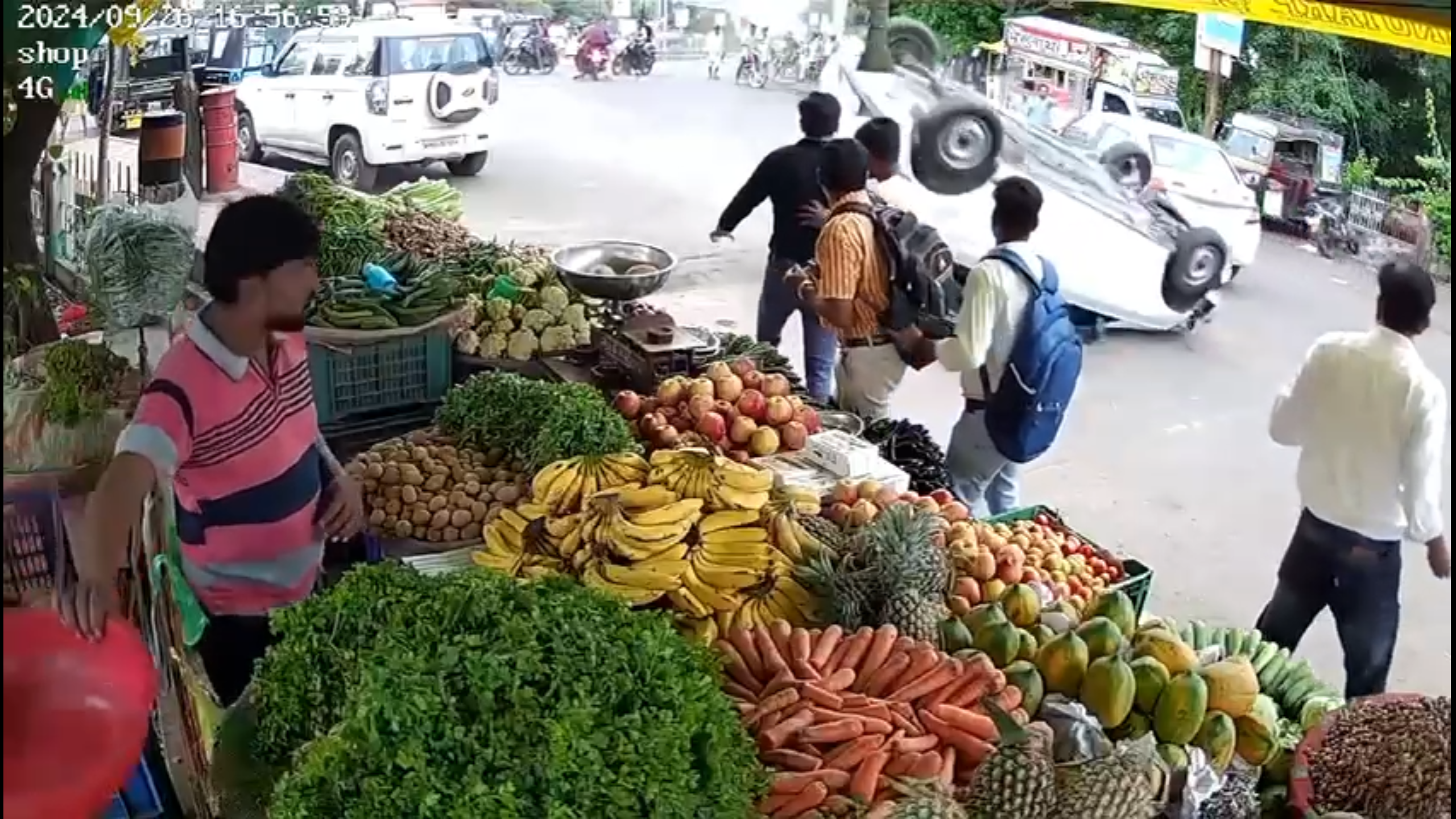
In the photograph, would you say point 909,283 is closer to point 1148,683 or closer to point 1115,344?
point 1115,344

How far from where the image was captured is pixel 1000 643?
2.89 m

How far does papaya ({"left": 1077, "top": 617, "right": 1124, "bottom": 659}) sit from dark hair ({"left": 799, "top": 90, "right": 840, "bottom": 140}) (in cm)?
350

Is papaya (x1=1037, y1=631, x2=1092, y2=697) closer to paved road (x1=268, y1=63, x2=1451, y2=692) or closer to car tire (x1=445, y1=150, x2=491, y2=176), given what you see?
paved road (x1=268, y1=63, x2=1451, y2=692)

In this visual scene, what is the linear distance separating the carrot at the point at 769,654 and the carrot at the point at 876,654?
0.15 metres

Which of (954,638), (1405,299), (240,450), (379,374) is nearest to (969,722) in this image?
(954,638)

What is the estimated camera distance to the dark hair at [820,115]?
593 centimetres

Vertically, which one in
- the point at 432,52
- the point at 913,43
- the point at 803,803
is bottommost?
the point at 803,803

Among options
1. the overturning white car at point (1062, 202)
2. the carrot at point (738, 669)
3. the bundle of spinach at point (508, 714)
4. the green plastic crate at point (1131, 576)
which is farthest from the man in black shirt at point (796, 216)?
the bundle of spinach at point (508, 714)

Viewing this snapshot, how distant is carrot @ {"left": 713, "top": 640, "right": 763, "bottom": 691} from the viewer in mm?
2688

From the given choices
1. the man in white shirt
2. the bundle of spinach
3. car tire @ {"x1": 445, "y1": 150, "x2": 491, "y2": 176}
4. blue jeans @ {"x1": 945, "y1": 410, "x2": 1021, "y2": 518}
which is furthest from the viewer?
car tire @ {"x1": 445, "y1": 150, "x2": 491, "y2": 176}

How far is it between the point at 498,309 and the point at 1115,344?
251 cm

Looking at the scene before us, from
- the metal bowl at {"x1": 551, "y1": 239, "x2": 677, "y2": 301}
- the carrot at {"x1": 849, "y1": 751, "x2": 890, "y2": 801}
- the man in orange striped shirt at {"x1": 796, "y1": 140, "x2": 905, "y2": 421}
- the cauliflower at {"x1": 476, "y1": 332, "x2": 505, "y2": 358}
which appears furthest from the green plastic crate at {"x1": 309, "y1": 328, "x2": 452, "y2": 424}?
the carrot at {"x1": 849, "y1": 751, "x2": 890, "y2": 801}

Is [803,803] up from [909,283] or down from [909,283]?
down

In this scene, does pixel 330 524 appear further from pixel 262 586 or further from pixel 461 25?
pixel 461 25
